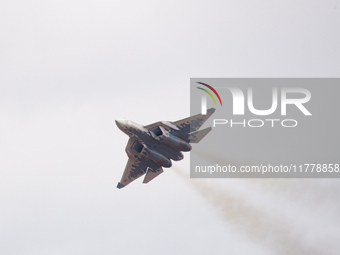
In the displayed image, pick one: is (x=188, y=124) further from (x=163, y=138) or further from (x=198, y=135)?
(x=163, y=138)

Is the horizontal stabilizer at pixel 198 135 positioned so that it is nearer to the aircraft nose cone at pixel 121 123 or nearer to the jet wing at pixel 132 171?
the jet wing at pixel 132 171

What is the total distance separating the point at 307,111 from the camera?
13188 cm

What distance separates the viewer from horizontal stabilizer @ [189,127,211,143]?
412 feet

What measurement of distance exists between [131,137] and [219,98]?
12.9 meters

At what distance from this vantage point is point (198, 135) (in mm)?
125938

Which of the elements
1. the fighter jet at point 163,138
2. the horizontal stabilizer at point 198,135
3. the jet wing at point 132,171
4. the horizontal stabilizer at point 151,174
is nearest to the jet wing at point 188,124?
the fighter jet at point 163,138

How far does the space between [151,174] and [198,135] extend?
29.3ft

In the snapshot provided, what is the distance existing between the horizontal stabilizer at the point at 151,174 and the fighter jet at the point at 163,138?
7.11ft

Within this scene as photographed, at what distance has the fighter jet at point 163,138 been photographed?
404 feet

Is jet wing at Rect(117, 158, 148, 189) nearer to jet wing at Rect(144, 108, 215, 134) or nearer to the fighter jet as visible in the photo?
the fighter jet

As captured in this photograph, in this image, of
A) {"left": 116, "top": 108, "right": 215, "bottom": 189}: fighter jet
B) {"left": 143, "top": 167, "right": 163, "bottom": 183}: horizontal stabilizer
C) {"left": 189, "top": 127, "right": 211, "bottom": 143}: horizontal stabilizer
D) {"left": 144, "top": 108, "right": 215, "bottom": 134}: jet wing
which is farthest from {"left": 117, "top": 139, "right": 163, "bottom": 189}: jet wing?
{"left": 189, "top": 127, "right": 211, "bottom": 143}: horizontal stabilizer

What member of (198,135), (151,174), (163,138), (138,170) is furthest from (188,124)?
(138,170)

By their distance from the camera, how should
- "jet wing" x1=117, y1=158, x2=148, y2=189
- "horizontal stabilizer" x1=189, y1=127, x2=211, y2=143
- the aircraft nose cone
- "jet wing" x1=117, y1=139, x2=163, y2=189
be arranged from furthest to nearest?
1. "jet wing" x1=117, y1=158, x2=148, y2=189
2. "jet wing" x1=117, y1=139, x2=163, y2=189
3. "horizontal stabilizer" x1=189, y1=127, x2=211, y2=143
4. the aircraft nose cone

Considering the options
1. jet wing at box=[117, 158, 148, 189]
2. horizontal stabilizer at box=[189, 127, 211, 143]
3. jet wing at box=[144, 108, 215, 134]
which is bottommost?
jet wing at box=[117, 158, 148, 189]
